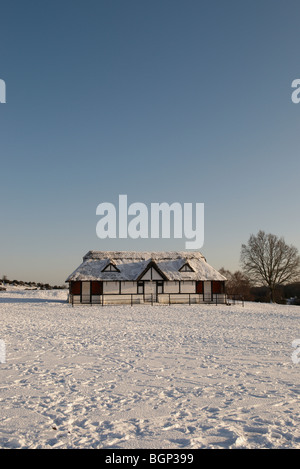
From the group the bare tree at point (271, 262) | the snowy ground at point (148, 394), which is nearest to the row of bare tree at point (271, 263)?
the bare tree at point (271, 262)

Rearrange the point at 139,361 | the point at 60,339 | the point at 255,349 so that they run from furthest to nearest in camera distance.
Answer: the point at 60,339, the point at 255,349, the point at 139,361

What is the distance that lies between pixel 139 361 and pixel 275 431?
4.93 meters

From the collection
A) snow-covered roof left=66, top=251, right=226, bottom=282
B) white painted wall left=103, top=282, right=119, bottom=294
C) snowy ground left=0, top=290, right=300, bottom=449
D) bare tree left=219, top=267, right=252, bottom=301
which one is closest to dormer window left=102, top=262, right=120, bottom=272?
snow-covered roof left=66, top=251, right=226, bottom=282

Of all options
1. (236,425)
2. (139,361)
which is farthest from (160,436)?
(139,361)

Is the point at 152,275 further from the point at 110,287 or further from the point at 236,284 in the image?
the point at 236,284

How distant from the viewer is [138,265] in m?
39.4

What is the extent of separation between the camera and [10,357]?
9.89 metres

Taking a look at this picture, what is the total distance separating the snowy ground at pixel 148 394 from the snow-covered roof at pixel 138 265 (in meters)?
24.3

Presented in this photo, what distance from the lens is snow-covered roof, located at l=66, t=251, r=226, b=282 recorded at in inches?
1460

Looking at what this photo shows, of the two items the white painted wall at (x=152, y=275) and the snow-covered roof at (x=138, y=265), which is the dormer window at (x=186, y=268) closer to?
the snow-covered roof at (x=138, y=265)

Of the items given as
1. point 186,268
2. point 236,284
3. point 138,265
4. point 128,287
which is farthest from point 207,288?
point 236,284

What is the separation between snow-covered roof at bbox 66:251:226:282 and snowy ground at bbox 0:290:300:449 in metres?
24.3

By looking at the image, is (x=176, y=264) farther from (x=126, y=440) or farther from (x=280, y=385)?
(x=126, y=440)

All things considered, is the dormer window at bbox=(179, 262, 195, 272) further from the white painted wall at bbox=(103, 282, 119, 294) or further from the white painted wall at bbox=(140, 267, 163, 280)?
the white painted wall at bbox=(103, 282, 119, 294)
